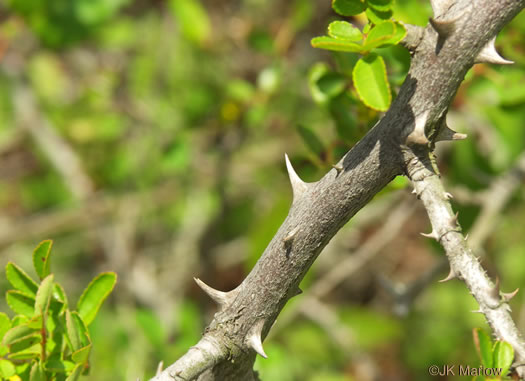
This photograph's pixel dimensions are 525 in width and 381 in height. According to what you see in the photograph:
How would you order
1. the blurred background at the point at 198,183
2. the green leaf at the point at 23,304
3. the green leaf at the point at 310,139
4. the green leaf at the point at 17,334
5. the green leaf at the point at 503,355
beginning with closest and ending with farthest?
1. the green leaf at the point at 503,355
2. the green leaf at the point at 17,334
3. the green leaf at the point at 23,304
4. the green leaf at the point at 310,139
5. the blurred background at the point at 198,183

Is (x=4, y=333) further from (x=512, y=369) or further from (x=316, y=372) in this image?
(x=316, y=372)

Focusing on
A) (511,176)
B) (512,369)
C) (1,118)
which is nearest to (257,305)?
(512,369)

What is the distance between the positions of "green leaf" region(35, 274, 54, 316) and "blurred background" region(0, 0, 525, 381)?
118 cm

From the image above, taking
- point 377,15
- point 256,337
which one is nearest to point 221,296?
point 256,337

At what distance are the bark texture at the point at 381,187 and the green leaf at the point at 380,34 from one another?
35mm

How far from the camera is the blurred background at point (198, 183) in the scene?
7.98ft

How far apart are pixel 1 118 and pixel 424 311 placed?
2.56m

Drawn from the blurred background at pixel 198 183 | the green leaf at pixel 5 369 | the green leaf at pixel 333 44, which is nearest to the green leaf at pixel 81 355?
the green leaf at pixel 5 369

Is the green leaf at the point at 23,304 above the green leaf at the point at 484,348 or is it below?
above

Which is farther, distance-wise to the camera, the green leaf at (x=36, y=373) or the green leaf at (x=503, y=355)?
the green leaf at (x=36, y=373)

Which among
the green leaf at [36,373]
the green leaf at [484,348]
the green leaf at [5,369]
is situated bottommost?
the green leaf at [484,348]

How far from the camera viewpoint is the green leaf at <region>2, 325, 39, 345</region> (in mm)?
915

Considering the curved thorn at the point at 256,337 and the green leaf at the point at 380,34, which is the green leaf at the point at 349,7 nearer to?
the green leaf at the point at 380,34

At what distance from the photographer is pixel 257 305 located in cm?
100
